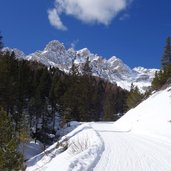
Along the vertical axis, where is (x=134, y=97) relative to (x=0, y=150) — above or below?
above

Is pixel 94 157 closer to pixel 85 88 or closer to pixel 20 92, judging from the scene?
pixel 20 92

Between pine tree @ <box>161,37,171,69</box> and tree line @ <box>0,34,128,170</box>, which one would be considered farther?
pine tree @ <box>161,37,171,69</box>

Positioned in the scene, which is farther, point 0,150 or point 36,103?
point 36,103

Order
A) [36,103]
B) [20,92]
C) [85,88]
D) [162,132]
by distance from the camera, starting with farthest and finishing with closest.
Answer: [85,88]
[36,103]
[20,92]
[162,132]

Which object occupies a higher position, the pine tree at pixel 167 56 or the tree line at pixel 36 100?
the pine tree at pixel 167 56

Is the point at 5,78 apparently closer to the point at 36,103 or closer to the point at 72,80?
the point at 36,103

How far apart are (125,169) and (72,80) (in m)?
68.2

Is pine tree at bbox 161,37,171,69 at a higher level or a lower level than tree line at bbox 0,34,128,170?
higher

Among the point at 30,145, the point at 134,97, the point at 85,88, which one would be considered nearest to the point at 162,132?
the point at 30,145

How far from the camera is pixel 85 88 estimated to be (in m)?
77.8

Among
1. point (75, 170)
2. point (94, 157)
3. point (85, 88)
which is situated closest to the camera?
point (75, 170)

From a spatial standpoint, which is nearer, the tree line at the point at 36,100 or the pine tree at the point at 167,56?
the tree line at the point at 36,100

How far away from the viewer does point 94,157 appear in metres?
13.7

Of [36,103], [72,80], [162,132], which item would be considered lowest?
[162,132]
